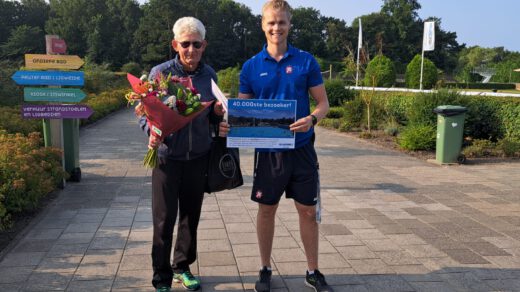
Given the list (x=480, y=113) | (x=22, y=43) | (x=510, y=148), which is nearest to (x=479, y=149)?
(x=510, y=148)

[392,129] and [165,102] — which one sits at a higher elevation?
[165,102]

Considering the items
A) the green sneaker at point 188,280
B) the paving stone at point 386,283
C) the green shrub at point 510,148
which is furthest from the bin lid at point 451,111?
the green sneaker at point 188,280

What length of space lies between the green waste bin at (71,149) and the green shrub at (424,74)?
21.3 meters

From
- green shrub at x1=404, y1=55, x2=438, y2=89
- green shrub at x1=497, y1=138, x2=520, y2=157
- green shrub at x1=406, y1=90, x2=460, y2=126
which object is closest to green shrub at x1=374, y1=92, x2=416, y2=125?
green shrub at x1=406, y1=90, x2=460, y2=126

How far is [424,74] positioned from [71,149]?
70.8 ft

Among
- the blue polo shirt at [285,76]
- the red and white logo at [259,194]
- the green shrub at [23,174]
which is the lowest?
the green shrub at [23,174]

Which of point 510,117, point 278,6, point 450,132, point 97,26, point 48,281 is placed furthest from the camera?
point 97,26

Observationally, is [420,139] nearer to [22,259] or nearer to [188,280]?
[188,280]

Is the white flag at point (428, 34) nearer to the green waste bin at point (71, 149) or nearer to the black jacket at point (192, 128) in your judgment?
the green waste bin at point (71, 149)

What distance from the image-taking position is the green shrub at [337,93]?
2034 centimetres

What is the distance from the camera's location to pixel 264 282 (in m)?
3.23

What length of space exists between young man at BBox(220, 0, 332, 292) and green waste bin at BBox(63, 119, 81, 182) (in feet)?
14.4

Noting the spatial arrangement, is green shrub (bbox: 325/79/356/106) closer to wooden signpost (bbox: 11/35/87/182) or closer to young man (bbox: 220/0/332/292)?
wooden signpost (bbox: 11/35/87/182)

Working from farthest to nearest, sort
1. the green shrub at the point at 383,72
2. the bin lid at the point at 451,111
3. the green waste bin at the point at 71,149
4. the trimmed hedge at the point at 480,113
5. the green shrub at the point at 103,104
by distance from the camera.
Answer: the green shrub at the point at 383,72 < the green shrub at the point at 103,104 < the trimmed hedge at the point at 480,113 < the bin lid at the point at 451,111 < the green waste bin at the point at 71,149
